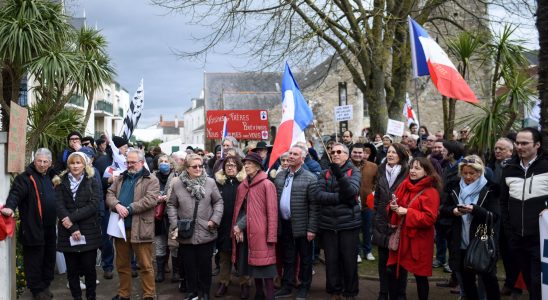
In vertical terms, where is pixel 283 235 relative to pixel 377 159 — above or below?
below

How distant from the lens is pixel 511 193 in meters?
5.23

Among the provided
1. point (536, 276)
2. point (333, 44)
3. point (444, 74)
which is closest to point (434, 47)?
point (444, 74)

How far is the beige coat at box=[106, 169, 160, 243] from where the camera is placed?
6.43 m

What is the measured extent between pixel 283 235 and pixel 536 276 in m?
3.13

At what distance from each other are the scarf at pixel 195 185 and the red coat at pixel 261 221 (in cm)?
57

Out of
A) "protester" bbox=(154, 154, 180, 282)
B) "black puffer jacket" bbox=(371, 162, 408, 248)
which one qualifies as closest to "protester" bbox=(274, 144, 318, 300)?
"black puffer jacket" bbox=(371, 162, 408, 248)

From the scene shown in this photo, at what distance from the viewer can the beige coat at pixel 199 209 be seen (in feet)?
21.6

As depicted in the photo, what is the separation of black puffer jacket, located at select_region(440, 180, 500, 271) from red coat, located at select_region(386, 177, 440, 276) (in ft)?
0.58

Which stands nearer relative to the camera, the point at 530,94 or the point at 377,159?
the point at 530,94

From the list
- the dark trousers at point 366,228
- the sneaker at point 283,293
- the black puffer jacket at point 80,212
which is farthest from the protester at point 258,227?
the dark trousers at point 366,228

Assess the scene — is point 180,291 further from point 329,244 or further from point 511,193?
point 511,193

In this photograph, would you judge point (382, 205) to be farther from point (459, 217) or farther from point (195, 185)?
point (195, 185)

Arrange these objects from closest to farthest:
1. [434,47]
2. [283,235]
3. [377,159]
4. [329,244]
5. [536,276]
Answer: [536,276] → [329,244] → [283,235] → [434,47] → [377,159]

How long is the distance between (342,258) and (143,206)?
2.46 m
